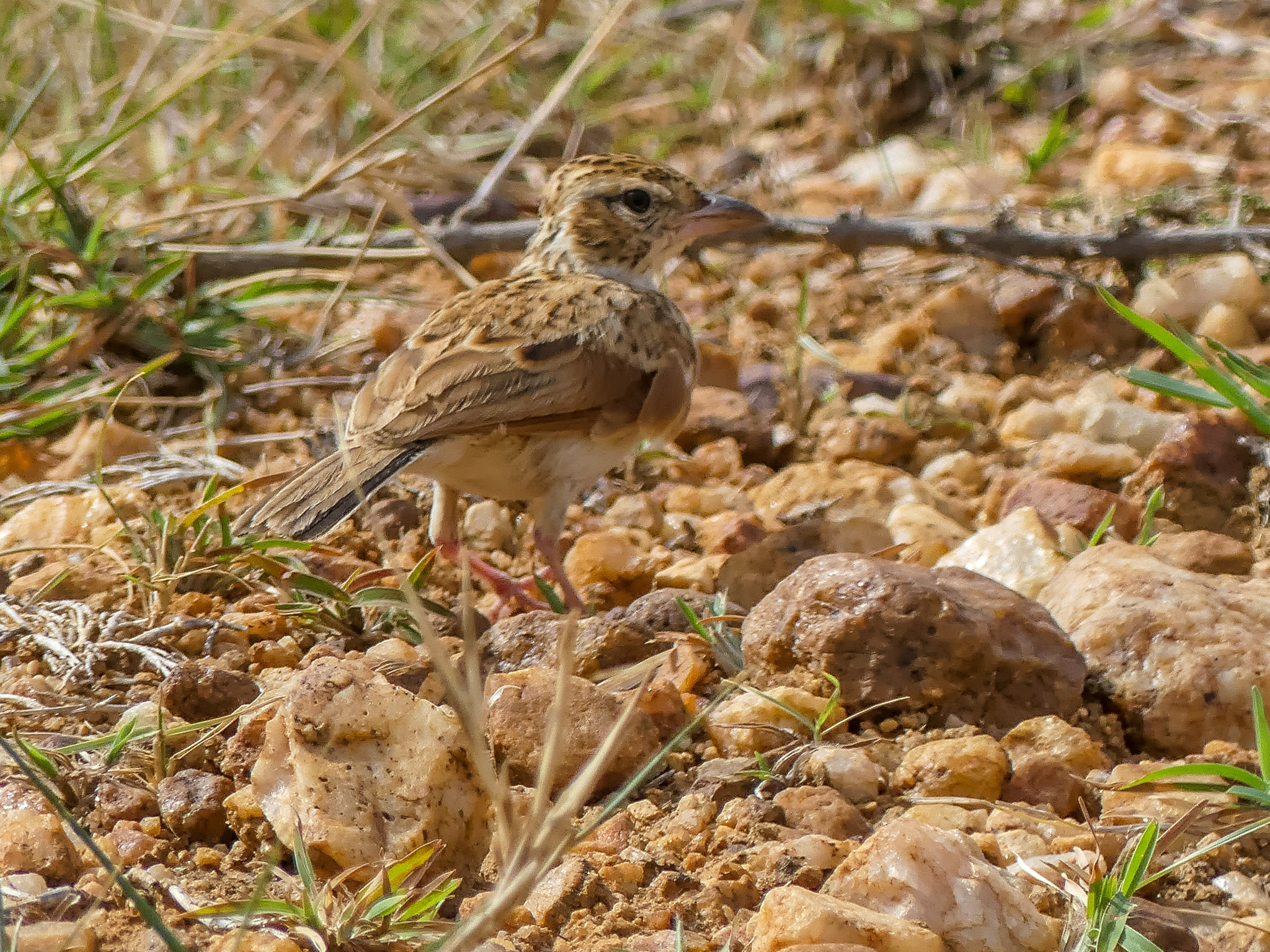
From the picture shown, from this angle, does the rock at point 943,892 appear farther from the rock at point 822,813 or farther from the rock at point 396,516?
the rock at point 396,516

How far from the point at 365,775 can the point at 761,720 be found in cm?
94

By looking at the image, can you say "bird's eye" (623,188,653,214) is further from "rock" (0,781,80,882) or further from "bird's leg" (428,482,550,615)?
"rock" (0,781,80,882)

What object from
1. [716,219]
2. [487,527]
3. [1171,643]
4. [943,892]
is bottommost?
[487,527]

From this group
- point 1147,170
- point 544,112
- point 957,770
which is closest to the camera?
point 957,770

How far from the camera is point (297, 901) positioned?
2.42m

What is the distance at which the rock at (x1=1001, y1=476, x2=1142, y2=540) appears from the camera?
4.12 m

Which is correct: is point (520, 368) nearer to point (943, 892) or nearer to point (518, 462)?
point (518, 462)

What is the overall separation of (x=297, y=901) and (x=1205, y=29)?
720 cm

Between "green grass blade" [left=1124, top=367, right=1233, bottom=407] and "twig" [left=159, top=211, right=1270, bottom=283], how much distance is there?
6.25ft

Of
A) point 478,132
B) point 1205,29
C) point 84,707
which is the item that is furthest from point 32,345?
point 1205,29

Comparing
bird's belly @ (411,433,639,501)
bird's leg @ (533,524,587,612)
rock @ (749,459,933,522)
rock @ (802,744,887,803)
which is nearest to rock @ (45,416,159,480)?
bird's belly @ (411,433,639,501)

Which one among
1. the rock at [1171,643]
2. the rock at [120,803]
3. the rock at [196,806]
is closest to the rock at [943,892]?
the rock at [1171,643]

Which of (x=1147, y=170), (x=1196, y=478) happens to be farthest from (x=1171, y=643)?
(x=1147, y=170)

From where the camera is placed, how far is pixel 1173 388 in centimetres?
339
